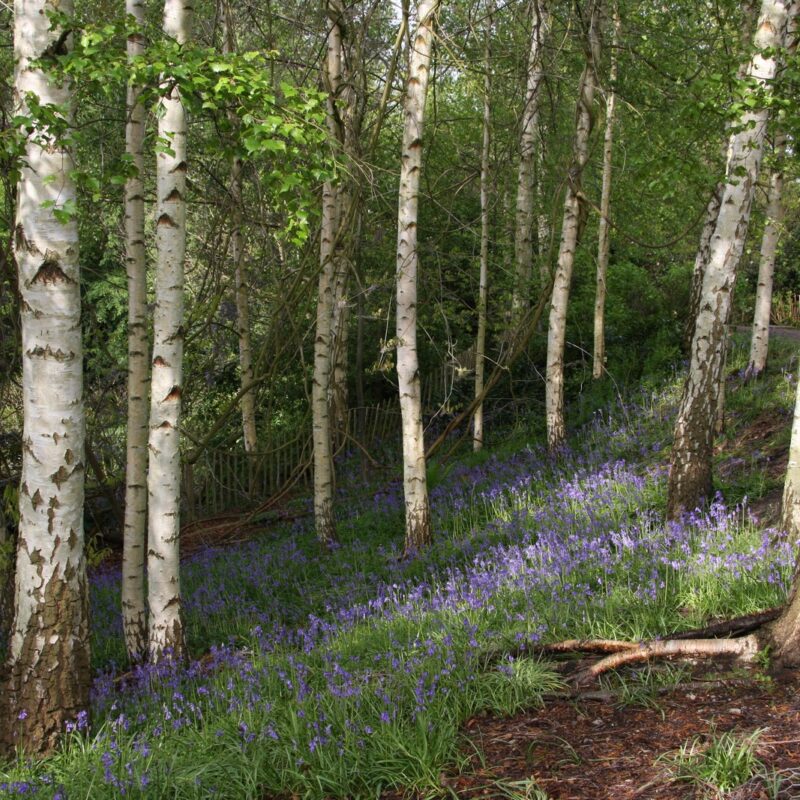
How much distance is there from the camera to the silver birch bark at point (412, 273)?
24.3 feet

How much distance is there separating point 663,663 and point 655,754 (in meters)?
0.89

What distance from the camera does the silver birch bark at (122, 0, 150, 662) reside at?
636 cm

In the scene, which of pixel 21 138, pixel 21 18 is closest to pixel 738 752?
pixel 21 138

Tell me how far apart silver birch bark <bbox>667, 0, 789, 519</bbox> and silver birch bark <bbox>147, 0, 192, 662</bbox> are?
420 cm

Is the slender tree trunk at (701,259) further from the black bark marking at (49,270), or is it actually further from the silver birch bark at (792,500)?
the black bark marking at (49,270)

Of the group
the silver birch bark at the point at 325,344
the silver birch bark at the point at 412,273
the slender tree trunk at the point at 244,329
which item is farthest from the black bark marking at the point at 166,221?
the slender tree trunk at the point at 244,329

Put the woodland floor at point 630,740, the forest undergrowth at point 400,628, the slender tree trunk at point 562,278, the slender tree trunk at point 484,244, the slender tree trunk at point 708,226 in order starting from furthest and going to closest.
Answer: the slender tree trunk at point 484,244
the slender tree trunk at point 562,278
the slender tree trunk at point 708,226
the forest undergrowth at point 400,628
the woodland floor at point 630,740

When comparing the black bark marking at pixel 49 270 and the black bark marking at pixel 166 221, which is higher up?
the black bark marking at pixel 166 221

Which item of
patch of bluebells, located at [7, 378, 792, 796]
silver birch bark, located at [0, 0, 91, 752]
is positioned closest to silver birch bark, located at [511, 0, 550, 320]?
patch of bluebells, located at [7, 378, 792, 796]

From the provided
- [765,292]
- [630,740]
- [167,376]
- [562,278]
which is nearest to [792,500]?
[630,740]

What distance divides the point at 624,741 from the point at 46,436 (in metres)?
3.21

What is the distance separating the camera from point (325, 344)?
29.7 feet

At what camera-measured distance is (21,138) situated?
3.83 m

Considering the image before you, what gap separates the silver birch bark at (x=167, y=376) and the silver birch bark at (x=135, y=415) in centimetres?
63
